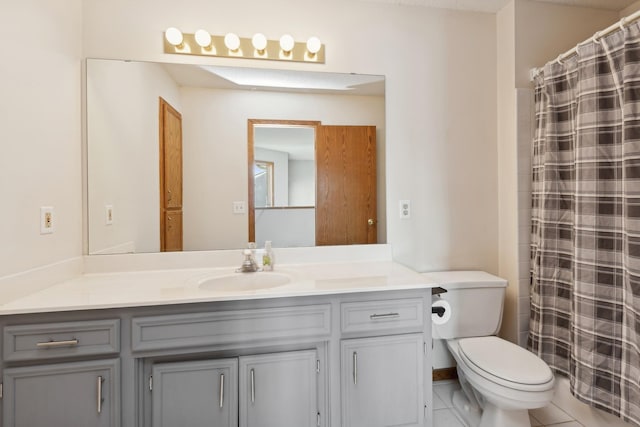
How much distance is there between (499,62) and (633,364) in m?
1.76

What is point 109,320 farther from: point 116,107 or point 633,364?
point 633,364

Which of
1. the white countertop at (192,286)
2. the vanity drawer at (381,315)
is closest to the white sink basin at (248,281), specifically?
the white countertop at (192,286)

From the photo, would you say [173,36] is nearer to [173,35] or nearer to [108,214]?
[173,35]

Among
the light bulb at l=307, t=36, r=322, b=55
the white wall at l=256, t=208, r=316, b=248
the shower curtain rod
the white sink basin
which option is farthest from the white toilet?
the light bulb at l=307, t=36, r=322, b=55

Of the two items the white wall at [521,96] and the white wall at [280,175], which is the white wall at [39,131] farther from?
the white wall at [521,96]

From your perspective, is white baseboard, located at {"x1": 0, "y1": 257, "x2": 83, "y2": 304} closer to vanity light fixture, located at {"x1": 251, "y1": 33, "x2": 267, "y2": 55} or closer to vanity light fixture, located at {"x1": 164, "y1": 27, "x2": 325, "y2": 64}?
vanity light fixture, located at {"x1": 164, "y1": 27, "x2": 325, "y2": 64}

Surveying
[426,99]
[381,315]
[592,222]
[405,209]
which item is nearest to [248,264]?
[381,315]

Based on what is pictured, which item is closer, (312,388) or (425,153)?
(312,388)

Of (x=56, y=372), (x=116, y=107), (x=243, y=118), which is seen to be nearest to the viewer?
(x=56, y=372)

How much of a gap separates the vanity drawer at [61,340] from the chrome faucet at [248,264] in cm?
60

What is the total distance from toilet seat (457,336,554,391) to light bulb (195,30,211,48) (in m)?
2.10

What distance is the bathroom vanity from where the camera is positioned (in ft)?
3.85

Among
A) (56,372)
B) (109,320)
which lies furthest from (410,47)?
(56,372)

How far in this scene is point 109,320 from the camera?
1.20 m
